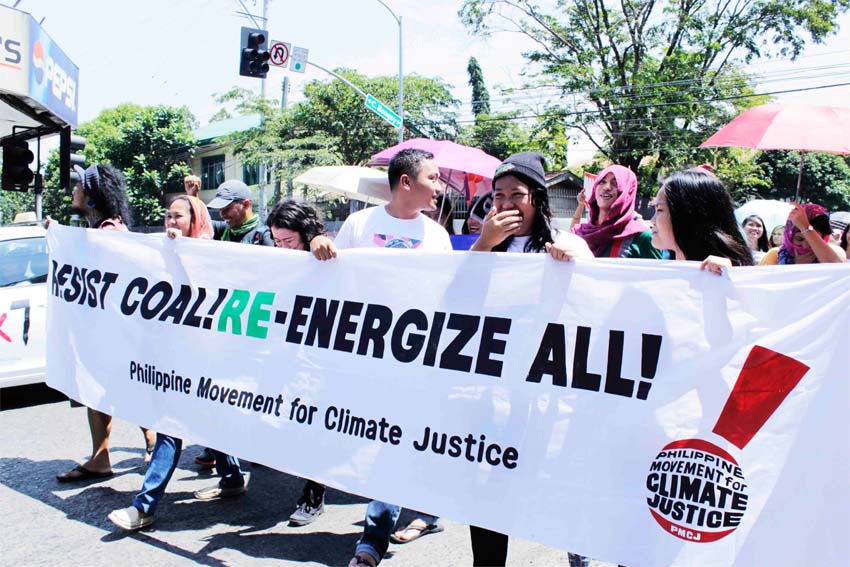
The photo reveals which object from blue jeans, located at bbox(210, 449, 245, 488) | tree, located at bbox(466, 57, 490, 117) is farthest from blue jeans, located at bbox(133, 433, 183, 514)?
tree, located at bbox(466, 57, 490, 117)

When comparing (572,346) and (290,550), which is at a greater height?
(572,346)

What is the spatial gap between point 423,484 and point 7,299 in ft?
16.6

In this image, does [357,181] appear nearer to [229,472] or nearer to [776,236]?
[776,236]

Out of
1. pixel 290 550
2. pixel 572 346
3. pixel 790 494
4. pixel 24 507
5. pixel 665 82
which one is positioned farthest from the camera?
pixel 665 82

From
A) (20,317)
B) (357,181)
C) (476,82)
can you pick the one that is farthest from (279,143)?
(476,82)

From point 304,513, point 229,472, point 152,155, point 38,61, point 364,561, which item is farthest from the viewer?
point 152,155

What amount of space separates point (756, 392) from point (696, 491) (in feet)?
1.22

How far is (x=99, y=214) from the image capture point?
4.62 metres

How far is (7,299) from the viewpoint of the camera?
251 inches

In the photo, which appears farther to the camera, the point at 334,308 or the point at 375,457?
the point at 334,308

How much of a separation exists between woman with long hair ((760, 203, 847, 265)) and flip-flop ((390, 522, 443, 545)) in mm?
2356

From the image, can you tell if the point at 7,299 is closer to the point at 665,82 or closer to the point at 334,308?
the point at 334,308

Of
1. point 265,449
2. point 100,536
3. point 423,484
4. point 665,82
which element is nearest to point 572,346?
point 423,484

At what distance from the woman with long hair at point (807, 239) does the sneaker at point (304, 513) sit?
2.87 m
